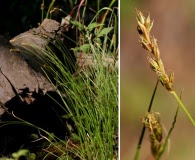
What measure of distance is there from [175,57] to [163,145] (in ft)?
5.55

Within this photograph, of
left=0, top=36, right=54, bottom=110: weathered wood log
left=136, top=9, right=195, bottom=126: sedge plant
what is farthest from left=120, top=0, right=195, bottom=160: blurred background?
left=136, top=9, right=195, bottom=126: sedge plant

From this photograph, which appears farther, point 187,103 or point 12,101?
point 187,103

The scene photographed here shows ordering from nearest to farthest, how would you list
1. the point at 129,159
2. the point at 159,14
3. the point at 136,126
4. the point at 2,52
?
the point at 129,159 < the point at 136,126 < the point at 2,52 < the point at 159,14

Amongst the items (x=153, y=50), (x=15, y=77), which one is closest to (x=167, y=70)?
(x=15, y=77)

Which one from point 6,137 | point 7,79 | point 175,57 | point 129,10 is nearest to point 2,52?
point 7,79

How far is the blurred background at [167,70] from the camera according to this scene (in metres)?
2.35

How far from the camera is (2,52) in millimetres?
2449

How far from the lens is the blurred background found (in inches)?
92.4

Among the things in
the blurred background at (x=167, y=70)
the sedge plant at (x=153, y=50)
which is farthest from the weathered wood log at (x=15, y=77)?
the sedge plant at (x=153, y=50)

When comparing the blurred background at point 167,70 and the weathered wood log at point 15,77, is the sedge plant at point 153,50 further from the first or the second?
the weathered wood log at point 15,77

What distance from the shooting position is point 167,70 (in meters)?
2.44

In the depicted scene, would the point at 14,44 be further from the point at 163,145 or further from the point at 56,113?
the point at 163,145

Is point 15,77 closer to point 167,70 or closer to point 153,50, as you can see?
point 167,70

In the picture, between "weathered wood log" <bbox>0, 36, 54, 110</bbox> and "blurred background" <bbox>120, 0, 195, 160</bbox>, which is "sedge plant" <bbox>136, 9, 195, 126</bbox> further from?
"weathered wood log" <bbox>0, 36, 54, 110</bbox>
